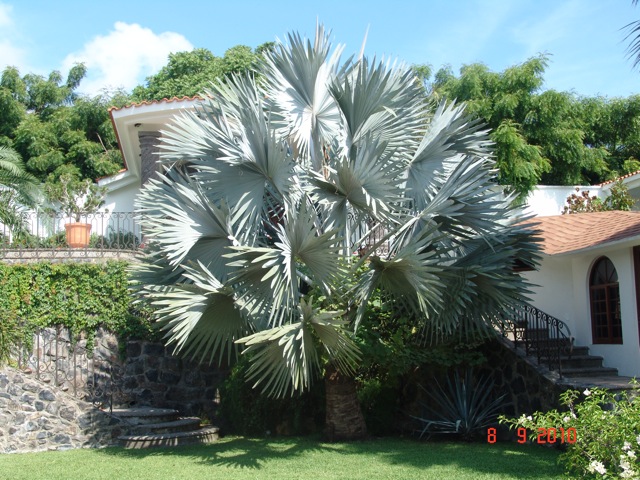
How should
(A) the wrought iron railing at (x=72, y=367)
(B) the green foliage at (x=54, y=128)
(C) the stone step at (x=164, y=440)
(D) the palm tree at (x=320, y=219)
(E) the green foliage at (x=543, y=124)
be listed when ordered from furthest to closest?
(B) the green foliage at (x=54, y=128) < (E) the green foliage at (x=543, y=124) < (A) the wrought iron railing at (x=72, y=367) < (C) the stone step at (x=164, y=440) < (D) the palm tree at (x=320, y=219)

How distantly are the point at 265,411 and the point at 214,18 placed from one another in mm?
8399

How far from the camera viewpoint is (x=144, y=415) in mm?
12469

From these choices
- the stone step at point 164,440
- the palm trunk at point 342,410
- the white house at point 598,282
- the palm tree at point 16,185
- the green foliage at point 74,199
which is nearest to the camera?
the palm trunk at point 342,410

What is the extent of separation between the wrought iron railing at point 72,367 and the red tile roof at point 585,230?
8.61 m

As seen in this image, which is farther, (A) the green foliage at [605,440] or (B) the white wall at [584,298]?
(B) the white wall at [584,298]

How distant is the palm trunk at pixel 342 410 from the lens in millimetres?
11391

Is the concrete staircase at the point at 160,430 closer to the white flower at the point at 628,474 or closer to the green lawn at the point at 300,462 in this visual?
the green lawn at the point at 300,462

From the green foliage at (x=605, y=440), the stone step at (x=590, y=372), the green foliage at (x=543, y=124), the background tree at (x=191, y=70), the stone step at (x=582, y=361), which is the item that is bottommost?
the green foliage at (x=605, y=440)

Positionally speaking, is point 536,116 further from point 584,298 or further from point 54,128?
point 54,128

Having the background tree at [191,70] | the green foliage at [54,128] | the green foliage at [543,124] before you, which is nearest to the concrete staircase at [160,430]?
the green foliage at [543,124]

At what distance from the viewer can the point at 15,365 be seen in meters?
12.1

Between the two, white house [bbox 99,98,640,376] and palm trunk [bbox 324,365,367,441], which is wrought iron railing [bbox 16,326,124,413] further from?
white house [bbox 99,98,640,376]

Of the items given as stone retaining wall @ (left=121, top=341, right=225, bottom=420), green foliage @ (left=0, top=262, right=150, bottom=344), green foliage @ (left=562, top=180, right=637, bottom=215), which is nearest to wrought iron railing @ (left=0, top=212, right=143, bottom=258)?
green foliage @ (left=0, top=262, right=150, bottom=344)

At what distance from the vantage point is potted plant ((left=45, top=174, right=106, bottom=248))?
573 inches
